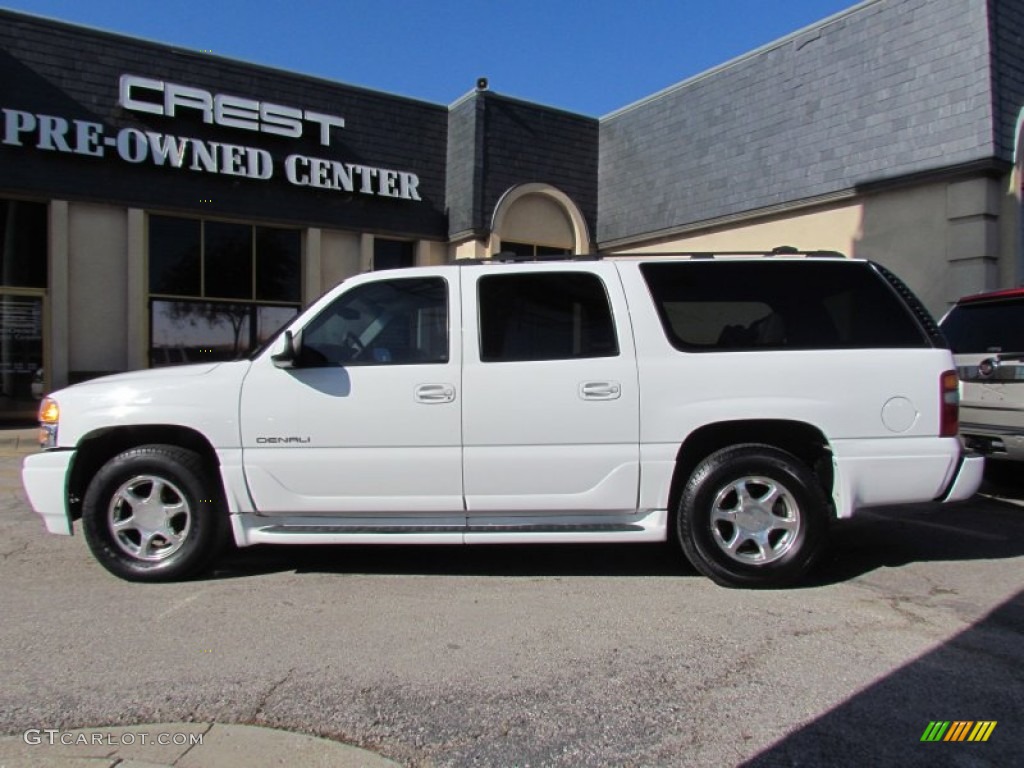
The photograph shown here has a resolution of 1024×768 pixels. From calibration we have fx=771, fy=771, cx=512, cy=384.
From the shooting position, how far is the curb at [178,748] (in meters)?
2.79

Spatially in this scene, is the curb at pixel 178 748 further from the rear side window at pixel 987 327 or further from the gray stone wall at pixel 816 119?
the gray stone wall at pixel 816 119

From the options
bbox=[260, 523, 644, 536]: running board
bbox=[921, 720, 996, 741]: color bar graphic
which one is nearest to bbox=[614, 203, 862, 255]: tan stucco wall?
bbox=[260, 523, 644, 536]: running board

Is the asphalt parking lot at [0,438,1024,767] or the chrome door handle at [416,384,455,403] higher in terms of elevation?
the chrome door handle at [416,384,455,403]

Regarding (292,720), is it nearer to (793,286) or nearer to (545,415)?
(545,415)

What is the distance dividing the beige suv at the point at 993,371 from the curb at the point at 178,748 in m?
5.68

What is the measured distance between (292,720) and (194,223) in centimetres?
1174

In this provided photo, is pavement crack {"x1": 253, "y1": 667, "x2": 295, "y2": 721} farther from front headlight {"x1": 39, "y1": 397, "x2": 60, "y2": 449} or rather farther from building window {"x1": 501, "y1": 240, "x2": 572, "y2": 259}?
building window {"x1": 501, "y1": 240, "x2": 572, "y2": 259}

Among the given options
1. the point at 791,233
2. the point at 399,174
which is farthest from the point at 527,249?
the point at 791,233

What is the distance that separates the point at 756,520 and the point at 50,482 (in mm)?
4300

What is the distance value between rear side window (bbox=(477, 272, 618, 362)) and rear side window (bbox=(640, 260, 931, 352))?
1.25 ft

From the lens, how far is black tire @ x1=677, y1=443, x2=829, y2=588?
459 centimetres

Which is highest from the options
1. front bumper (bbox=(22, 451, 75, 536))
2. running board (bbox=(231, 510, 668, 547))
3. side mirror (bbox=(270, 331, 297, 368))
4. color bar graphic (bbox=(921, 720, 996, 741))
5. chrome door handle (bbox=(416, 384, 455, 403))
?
side mirror (bbox=(270, 331, 297, 368))

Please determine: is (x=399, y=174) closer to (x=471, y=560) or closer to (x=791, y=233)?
(x=791, y=233)

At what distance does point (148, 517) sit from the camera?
4.75 metres
